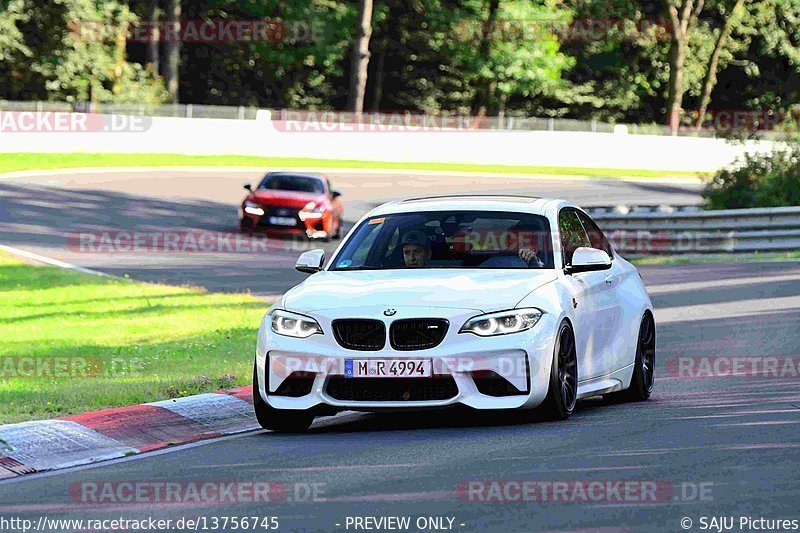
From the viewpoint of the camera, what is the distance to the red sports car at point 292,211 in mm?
33000

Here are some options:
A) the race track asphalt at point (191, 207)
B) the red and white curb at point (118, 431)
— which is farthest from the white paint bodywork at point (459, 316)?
the race track asphalt at point (191, 207)

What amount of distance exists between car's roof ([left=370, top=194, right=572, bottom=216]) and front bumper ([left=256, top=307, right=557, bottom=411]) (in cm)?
154

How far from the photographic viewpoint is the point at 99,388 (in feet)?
41.6

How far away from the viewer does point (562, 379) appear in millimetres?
10445

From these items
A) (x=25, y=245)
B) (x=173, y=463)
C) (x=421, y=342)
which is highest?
Result: (x=421, y=342)

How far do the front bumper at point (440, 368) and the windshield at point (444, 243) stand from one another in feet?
3.56

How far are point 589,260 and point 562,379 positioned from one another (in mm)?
982

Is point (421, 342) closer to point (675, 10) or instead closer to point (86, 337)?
point (86, 337)

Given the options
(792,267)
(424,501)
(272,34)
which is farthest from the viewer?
(272,34)

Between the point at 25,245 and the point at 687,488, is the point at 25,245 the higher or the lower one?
the lower one

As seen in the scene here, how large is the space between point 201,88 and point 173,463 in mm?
66822

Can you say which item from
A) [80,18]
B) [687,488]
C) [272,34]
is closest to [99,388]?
[687,488]

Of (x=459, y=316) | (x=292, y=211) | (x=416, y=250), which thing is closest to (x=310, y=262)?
(x=416, y=250)

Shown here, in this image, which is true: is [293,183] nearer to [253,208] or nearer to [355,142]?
[253,208]
